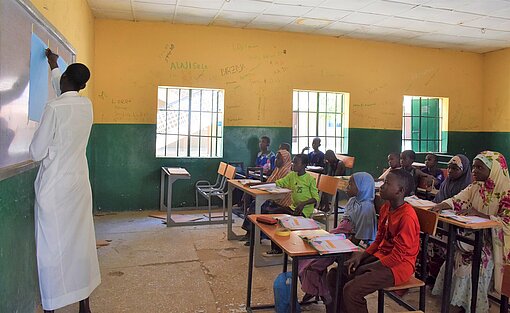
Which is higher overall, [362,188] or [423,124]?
[423,124]

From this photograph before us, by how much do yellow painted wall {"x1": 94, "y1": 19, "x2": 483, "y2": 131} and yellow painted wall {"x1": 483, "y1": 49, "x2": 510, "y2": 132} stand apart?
0.16m

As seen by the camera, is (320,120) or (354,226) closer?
(354,226)

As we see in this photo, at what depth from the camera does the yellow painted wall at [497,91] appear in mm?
8031

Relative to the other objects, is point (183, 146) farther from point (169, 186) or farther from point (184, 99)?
point (169, 186)

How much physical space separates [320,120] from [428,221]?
206 inches

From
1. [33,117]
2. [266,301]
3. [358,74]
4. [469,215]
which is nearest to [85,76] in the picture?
[33,117]

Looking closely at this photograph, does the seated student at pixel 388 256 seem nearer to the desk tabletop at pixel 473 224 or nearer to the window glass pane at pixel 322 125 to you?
the desk tabletop at pixel 473 224

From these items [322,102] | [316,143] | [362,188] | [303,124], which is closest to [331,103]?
[322,102]

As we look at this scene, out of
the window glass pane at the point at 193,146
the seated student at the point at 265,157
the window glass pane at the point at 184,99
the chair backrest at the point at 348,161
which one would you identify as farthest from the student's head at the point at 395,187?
the window glass pane at the point at 184,99

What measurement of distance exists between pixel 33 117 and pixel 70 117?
365 millimetres

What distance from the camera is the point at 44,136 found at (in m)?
2.20

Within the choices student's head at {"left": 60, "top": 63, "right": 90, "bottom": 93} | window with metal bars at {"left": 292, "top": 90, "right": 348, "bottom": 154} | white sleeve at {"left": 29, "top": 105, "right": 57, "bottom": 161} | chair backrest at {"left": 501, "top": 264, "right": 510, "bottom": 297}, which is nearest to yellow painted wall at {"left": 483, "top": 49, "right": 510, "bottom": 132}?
window with metal bars at {"left": 292, "top": 90, "right": 348, "bottom": 154}

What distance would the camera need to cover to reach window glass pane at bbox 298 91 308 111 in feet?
24.7

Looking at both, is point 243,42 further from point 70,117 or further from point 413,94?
point 70,117
